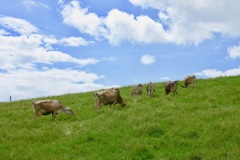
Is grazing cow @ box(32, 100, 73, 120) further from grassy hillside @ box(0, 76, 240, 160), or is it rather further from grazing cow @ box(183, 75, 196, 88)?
grazing cow @ box(183, 75, 196, 88)

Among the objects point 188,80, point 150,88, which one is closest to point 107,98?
point 150,88

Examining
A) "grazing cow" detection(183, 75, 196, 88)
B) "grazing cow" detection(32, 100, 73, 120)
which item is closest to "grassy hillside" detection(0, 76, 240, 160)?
"grazing cow" detection(32, 100, 73, 120)

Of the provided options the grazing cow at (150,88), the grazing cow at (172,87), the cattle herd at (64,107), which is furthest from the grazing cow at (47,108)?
the grazing cow at (172,87)

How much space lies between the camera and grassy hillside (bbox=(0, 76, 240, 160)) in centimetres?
1344

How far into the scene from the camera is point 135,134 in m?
15.7

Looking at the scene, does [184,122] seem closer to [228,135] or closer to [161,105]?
[228,135]

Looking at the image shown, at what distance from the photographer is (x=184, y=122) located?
1675cm

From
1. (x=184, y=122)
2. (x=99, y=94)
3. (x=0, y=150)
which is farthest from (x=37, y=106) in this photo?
(x=184, y=122)

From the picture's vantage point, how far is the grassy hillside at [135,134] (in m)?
13.4

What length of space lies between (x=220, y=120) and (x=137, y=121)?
4.11m

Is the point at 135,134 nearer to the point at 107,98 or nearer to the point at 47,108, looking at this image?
the point at 107,98

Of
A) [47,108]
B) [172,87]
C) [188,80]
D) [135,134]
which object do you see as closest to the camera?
[135,134]

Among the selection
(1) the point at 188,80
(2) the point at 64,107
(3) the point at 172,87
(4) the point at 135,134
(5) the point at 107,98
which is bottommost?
(4) the point at 135,134

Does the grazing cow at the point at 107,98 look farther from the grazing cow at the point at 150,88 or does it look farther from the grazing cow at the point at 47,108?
the grazing cow at the point at 150,88
